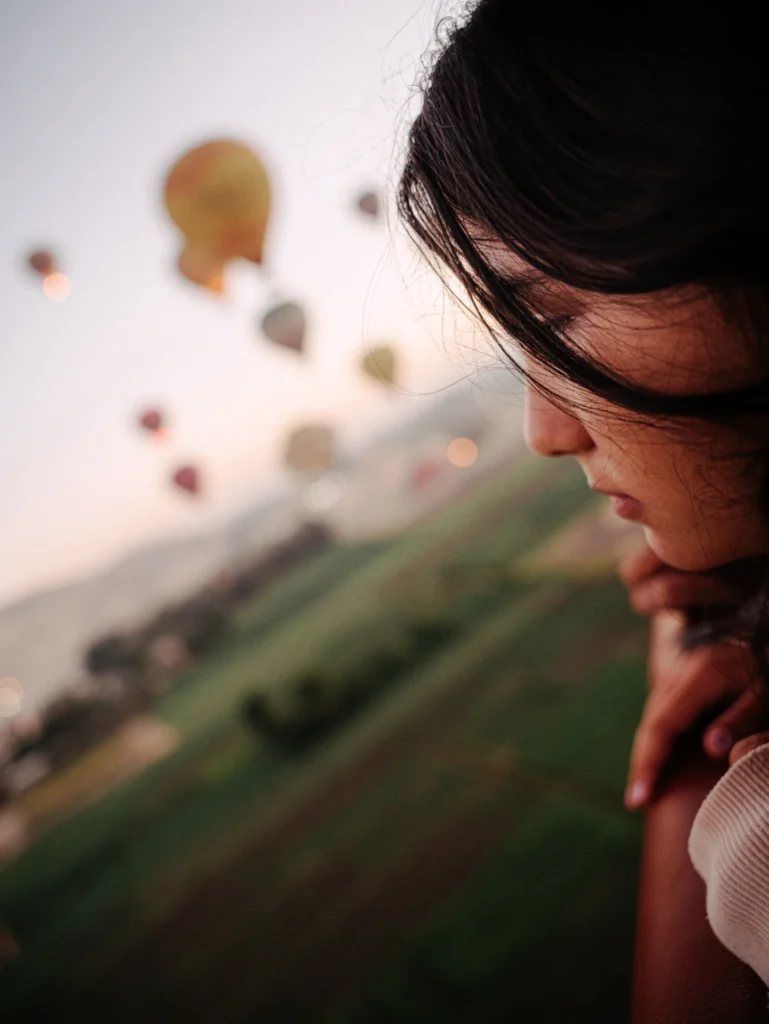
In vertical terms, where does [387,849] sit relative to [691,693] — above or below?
below

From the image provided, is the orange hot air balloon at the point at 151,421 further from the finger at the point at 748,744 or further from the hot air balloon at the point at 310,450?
the finger at the point at 748,744

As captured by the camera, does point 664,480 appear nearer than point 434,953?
Yes

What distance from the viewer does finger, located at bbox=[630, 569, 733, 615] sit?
0.67 metres

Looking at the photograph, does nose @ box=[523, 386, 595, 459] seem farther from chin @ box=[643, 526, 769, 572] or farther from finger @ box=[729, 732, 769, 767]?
finger @ box=[729, 732, 769, 767]

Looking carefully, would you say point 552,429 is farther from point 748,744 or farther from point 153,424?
point 153,424

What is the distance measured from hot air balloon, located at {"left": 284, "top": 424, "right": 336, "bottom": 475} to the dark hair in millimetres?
2059

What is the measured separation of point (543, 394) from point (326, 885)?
1.54m

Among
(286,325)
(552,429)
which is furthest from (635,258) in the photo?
(286,325)

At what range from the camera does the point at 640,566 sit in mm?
788

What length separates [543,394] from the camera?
0.46 metres

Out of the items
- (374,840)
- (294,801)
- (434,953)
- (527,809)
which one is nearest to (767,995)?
(434,953)

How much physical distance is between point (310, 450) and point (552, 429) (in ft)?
6.70

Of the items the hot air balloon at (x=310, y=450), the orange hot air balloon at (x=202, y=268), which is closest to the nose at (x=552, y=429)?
the orange hot air balloon at (x=202, y=268)

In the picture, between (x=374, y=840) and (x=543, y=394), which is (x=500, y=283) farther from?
(x=374, y=840)
